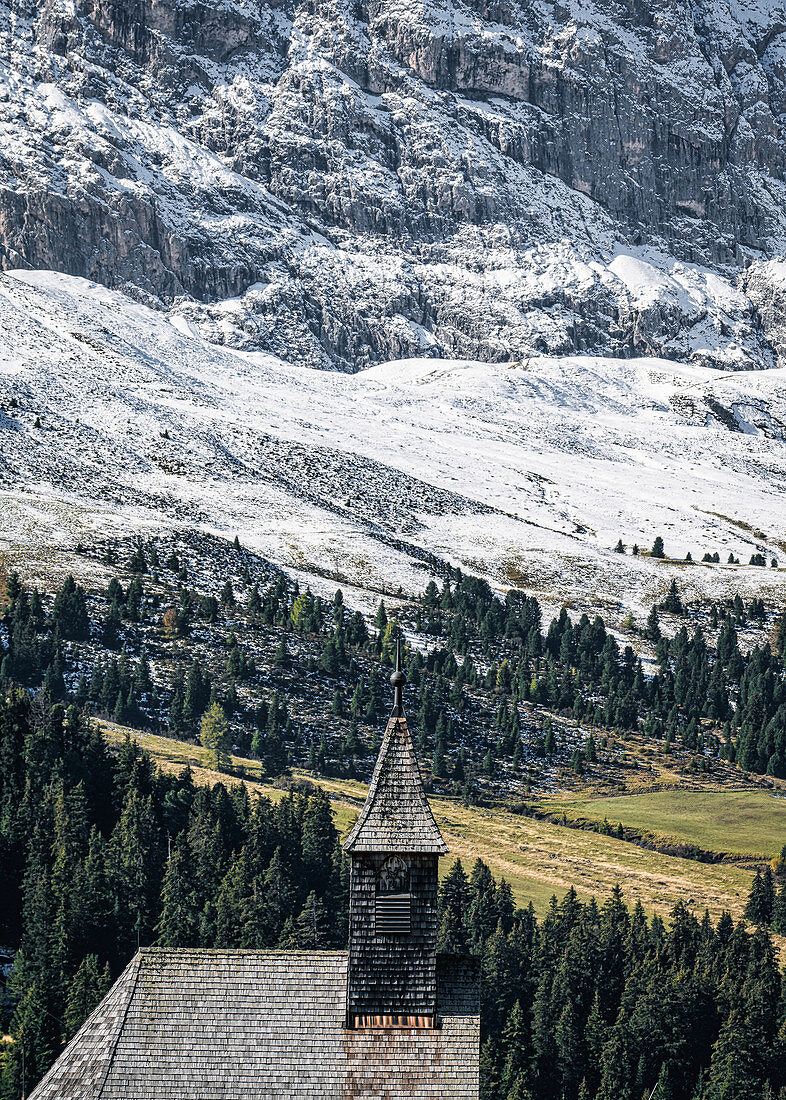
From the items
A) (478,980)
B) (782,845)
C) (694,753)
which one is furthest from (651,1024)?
(694,753)

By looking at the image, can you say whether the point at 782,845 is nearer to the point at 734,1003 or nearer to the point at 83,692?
the point at 734,1003

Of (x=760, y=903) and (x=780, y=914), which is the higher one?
(x=760, y=903)

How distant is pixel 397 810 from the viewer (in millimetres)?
40250

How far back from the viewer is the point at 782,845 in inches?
6038

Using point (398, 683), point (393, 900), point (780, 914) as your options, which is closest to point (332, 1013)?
point (393, 900)

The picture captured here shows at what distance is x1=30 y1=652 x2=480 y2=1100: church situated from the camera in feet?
126

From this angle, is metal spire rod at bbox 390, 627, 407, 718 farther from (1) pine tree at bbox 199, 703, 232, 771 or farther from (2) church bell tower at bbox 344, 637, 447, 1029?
(1) pine tree at bbox 199, 703, 232, 771

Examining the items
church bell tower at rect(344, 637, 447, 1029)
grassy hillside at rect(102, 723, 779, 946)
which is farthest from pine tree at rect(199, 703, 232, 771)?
church bell tower at rect(344, 637, 447, 1029)

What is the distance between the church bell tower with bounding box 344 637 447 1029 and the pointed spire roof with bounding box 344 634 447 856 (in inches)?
1.2

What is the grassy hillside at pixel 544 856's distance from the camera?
130375 millimetres

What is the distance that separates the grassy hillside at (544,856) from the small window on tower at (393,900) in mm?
84418

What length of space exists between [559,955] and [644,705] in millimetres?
108415

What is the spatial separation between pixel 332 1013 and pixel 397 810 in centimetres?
608

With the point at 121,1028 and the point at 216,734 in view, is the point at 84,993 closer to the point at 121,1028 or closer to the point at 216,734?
the point at 121,1028
